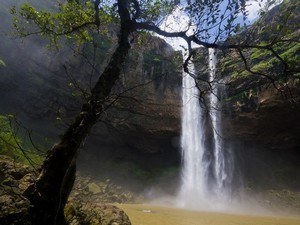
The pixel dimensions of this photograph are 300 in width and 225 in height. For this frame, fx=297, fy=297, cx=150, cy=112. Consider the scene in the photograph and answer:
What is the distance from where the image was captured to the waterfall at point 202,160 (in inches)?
989

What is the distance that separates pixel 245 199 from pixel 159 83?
1258cm

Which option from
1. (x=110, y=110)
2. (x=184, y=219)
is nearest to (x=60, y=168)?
(x=184, y=219)

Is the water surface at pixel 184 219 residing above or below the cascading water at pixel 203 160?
below

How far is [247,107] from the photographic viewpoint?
936 inches

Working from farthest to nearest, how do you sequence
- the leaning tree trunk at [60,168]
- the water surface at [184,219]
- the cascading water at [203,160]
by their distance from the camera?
the cascading water at [203,160] → the water surface at [184,219] → the leaning tree trunk at [60,168]

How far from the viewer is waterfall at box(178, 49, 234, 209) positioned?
25.1m

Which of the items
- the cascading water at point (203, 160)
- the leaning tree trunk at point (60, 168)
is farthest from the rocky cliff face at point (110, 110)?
the leaning tree trunk at point (60, 168)

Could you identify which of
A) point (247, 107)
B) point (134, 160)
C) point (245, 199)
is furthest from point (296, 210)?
point (134, 160)

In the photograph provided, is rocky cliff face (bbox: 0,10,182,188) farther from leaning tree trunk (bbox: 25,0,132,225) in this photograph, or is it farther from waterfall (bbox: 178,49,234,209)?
leaning tree trunk (bbox: 25,0,132,225)

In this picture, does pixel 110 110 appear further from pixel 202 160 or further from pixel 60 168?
pixel 60 168

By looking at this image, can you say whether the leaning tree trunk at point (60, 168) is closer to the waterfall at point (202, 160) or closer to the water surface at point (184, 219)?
the water surface at point (184, 219)

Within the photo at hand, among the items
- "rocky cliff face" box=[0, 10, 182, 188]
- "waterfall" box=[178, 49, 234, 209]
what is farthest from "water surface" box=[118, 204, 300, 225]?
"rocky cliff face" box=[0, 10, 182, 188]

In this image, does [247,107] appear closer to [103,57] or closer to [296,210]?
[296,210]

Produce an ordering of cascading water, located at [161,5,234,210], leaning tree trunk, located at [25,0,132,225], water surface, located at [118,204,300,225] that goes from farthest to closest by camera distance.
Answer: cascading water, located at [161,5,234,210] < water surface, located at [118,204,300,225] < leaning tree trunk, located at [25,0,132,225]
